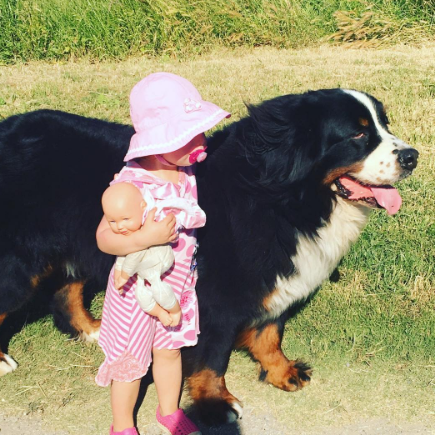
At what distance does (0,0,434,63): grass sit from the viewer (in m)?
9.20

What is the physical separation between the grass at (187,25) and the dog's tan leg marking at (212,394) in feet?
23.9

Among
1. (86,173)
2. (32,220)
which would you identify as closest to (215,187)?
(86,173)

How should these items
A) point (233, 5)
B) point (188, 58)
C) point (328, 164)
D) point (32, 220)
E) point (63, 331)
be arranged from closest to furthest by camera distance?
point (328, 164), point (32, 220), point (63, 331), point (188, 58), point (233, 5)

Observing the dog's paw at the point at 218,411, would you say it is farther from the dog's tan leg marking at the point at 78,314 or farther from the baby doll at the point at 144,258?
the dog's tan leg marking at the point at 78,314

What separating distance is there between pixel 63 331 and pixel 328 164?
7.15ft

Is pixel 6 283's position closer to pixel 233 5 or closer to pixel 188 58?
pixel 188 58

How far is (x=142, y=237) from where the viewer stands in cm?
238

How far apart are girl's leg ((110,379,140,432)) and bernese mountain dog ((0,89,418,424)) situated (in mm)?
422

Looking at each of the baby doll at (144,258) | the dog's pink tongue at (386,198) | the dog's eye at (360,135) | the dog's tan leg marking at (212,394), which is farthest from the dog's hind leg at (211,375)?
the dog's eye at (360,135)

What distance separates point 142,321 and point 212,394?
792mm

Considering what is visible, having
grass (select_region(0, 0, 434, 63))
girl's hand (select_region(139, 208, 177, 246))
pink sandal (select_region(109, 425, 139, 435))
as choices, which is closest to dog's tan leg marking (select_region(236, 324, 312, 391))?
pink sandal (select_region(109, 425, 139, 435))

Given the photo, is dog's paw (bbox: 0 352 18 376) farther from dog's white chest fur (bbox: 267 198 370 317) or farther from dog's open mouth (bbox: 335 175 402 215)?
dog's open mouth (bbox: 335 175 402 215)

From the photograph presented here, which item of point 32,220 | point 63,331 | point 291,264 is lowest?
point 63,331

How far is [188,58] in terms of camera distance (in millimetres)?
9516
